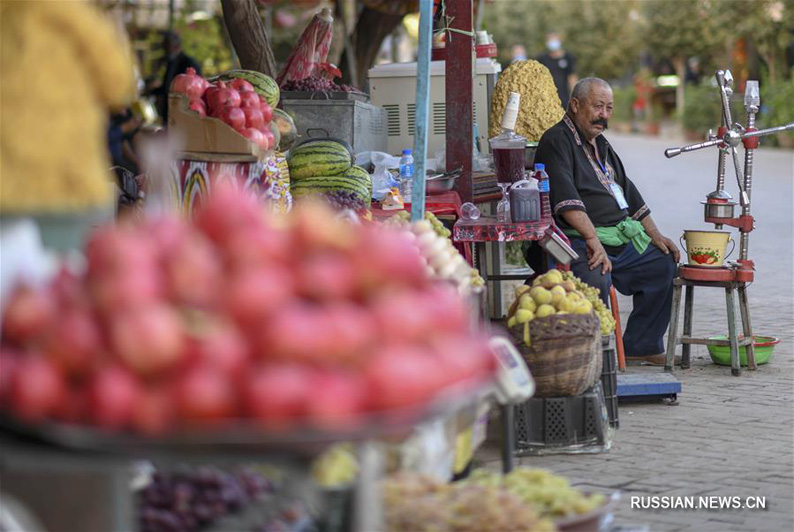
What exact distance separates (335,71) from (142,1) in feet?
34.5

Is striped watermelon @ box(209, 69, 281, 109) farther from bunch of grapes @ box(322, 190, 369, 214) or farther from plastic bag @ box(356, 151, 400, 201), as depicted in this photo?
plastic bag @ box(356, 151, 400, 201)

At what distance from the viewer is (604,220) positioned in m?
7.12

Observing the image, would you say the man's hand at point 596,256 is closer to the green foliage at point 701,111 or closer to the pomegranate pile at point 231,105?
the pomegranate pile at point 231,105

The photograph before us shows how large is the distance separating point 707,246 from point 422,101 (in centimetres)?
281

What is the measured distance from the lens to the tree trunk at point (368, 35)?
12.6 m

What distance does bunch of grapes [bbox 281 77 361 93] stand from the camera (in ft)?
24.2

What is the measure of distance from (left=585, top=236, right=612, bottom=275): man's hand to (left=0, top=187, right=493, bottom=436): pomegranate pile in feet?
14.6

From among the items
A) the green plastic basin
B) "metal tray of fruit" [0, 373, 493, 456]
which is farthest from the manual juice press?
"metal tray of fruit" [0, 373, 493, 456]

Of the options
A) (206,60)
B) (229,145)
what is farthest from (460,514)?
(206,60)

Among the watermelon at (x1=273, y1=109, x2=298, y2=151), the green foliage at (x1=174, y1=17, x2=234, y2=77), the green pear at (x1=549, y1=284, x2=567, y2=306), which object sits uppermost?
the green foliage at (x1=174, y1=17, x2=234, y2=77)

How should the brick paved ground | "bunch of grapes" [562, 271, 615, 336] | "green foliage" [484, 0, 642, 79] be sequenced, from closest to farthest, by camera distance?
the brick paved ground
"bunch of grapes" [562, 271, 615, 336]
"green foliage" [484, 0, 642, 79]

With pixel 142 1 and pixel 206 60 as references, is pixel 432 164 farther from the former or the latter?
pixel 142 1

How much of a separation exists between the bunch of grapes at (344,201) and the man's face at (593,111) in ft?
5.74

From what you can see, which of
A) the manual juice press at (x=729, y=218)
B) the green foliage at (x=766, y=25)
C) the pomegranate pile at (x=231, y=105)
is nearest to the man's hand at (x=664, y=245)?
the manual juice press at (x=729, y=218)
